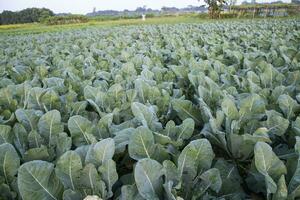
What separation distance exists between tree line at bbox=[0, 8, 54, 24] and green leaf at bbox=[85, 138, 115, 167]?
70.5 meters

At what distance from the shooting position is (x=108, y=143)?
4.92 feet

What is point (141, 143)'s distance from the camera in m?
1.58

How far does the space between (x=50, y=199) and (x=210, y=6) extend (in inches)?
2395

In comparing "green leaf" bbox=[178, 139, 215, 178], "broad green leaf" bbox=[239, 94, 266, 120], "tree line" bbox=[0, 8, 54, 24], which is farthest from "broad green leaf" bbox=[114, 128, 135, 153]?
"tree line" bbox=[0, 8, 54, 24]

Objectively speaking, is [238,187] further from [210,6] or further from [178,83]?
[210,6]

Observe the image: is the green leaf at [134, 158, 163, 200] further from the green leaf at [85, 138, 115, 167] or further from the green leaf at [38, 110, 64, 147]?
the green leaf at [38, 110, 64, 147]

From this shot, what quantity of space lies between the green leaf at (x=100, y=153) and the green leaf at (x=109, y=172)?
0.05m

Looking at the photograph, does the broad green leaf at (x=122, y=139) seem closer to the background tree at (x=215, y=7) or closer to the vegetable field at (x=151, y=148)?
the vegetable field at (x=151, y=148)

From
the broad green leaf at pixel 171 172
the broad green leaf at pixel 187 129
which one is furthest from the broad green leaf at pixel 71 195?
the broad green leaf at pixel 187 129

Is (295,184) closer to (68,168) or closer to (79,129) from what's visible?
(68,168)

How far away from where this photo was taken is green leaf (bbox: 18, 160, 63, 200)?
1.35 meters

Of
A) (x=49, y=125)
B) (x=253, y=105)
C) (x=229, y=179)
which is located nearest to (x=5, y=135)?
(x=49, y=125)

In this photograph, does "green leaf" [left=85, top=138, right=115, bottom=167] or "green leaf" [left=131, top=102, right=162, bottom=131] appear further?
"green leaf" [left=131, top=102, right=162, bottom=131]

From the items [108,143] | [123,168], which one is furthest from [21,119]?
[108,143]
